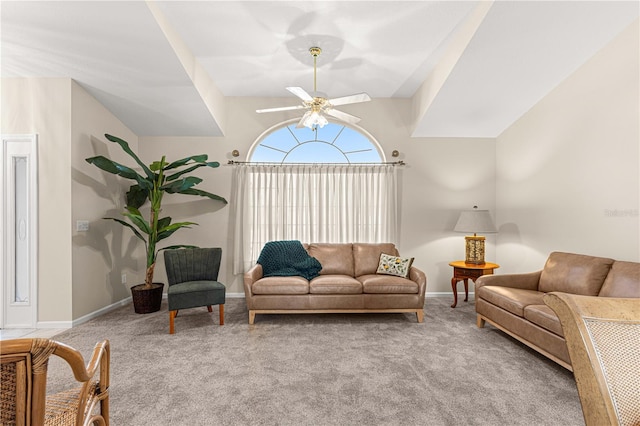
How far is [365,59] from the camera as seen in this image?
3.95m

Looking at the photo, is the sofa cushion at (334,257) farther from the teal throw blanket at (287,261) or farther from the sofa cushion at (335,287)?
the sofa cushion at (335,287)

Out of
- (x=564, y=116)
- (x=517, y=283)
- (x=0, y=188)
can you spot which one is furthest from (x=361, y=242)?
(x=0, y=188)

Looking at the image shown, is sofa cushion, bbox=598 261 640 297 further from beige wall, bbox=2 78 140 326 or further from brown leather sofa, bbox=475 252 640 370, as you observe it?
beige wall, bbox=2 78 140 326

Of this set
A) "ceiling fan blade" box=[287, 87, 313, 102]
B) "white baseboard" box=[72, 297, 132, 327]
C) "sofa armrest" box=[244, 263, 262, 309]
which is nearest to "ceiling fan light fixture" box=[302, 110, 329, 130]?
"ceiling fan blade" box=[287, 87, 313, 102]

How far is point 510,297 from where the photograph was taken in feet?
10.3

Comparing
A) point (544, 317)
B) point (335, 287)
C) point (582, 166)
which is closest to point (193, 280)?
point (335, 287)

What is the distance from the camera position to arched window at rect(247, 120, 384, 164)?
207 inches

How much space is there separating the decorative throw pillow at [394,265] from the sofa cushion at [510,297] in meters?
0.86

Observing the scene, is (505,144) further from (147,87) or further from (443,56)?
(147,87)

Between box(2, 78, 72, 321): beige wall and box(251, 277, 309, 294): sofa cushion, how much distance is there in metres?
2.13

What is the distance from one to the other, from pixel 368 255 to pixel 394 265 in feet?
1.45

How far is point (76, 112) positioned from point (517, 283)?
5.39 meters

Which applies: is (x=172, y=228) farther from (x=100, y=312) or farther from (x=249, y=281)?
(x=100, y=312)

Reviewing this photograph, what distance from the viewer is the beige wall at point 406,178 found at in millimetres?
5121
